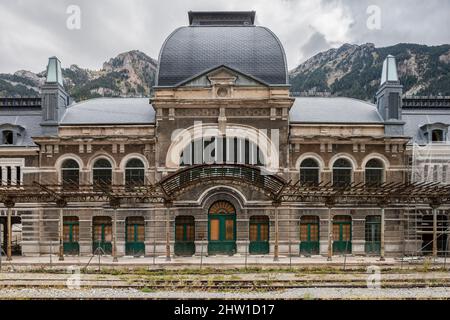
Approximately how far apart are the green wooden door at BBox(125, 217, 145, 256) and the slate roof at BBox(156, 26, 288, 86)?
9446 mm

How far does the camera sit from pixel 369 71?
76.8m

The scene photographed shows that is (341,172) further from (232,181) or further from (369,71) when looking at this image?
(369,71)

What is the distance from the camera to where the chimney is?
1304 inches

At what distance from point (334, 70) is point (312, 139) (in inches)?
2202

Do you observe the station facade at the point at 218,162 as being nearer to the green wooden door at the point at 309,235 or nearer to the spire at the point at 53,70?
the green wooden door at the point at 309,235

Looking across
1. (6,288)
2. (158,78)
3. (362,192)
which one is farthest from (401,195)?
(6,288)

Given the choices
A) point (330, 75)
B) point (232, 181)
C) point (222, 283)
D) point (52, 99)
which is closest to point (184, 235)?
point (232, 181)

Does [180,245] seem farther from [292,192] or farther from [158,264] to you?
[292,192]

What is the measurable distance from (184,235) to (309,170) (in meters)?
9.50

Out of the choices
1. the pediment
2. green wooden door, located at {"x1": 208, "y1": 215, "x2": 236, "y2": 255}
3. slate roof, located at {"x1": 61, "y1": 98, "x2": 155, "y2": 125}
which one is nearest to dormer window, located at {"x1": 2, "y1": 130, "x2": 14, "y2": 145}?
slate roof, located at {"x1": 61, "y1": 98, "x2": 155, "y2": 125}

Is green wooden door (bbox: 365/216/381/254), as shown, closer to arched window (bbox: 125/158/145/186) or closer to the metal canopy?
the metal canopy

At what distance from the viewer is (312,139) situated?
3231 cm

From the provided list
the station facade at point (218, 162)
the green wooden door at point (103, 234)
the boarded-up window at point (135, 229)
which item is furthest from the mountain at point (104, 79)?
the boarded-up window at point (135, 229)

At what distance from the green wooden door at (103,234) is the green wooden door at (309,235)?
1294 cm
